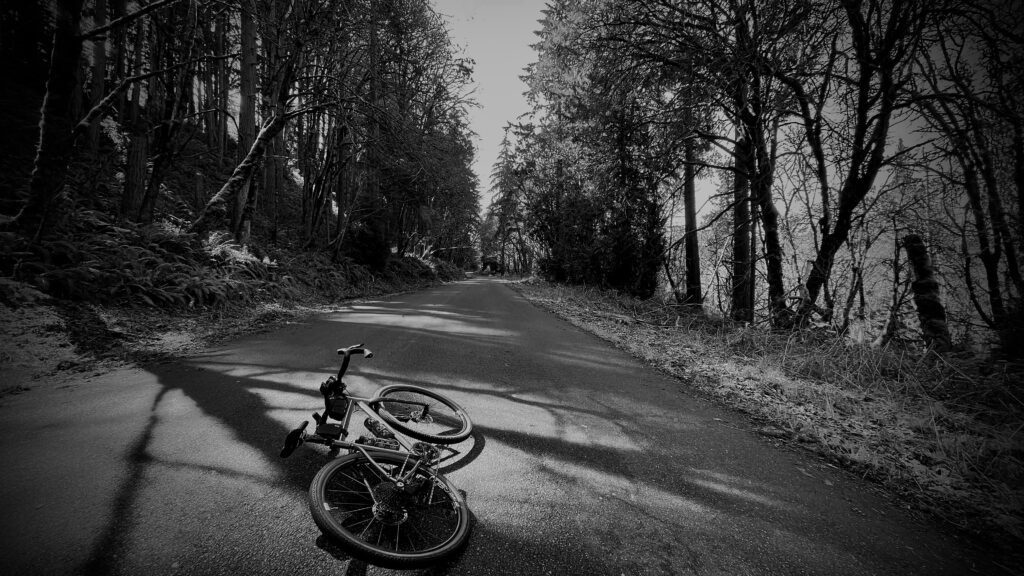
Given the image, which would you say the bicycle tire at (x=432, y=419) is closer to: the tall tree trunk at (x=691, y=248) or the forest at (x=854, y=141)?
the forest at (x=854, y=141)

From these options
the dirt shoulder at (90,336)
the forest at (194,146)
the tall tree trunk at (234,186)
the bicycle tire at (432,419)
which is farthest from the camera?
the tall tree trunk at (234,186)

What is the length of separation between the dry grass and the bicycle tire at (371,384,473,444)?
309 cm

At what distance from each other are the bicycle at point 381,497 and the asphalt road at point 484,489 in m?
0.13

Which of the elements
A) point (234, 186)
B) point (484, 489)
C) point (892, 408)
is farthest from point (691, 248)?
point (234, 186)

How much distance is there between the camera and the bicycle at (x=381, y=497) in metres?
1.72

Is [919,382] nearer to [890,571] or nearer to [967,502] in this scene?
[967,502]

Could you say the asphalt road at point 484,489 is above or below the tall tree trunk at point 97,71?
below

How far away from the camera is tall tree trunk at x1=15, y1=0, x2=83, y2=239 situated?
215 inches

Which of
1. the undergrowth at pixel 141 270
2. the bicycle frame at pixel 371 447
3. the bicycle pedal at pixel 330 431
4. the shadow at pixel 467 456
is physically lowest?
the shadow at pixel 467 456

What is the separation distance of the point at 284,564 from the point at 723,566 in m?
2.28

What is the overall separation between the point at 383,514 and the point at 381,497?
0.19 metres

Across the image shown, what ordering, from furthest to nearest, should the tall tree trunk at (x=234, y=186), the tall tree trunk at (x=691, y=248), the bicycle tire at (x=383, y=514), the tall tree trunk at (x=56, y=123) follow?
1. the tall tree trunk at (x=691, y=248)
2. the tall tree trunk at (x=234, y=186)
3. the tall tree trunk at (x=56, y=123)
4. the bicycle tire at (x=383, y=514)

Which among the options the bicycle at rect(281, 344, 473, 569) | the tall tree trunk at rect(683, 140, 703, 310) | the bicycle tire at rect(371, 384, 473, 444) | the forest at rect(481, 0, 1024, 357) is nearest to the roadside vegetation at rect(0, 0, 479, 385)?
the bicycle tire at rect(371, 384, 473, 444)

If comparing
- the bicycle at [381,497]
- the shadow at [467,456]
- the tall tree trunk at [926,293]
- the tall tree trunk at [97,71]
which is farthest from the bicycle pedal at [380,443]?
the tall tree trunk at [97,71]
